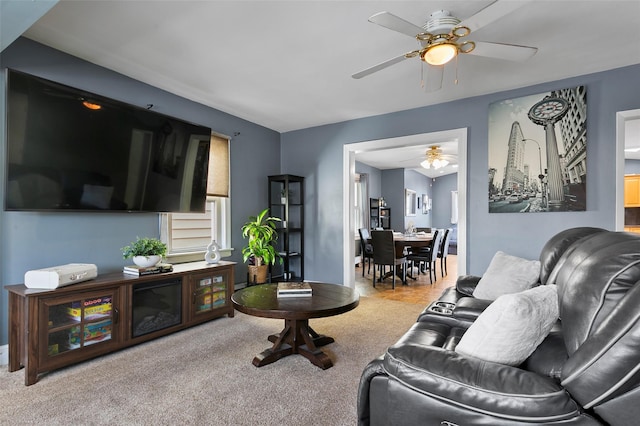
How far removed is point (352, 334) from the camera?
313 cm

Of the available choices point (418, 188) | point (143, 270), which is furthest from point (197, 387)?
point (418, 188)

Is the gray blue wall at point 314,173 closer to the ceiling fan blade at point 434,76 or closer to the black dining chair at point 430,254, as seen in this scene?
the ceiling fan blade at point 434,76

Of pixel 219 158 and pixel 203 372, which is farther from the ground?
pixel 219 158

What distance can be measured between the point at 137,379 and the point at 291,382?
1.11 m

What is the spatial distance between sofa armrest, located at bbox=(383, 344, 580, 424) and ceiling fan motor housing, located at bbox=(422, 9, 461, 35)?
1.97m

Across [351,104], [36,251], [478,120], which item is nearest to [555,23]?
[478,120]

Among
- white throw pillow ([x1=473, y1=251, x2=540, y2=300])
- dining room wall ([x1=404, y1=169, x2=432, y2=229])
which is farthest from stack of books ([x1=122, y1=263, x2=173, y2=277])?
dining room wall ([x1=404, y1=169, x2=432, y2=229])

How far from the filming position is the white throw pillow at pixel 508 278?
2.30 metres

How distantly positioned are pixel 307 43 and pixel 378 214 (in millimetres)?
6600

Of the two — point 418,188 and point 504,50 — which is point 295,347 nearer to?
point 504,50

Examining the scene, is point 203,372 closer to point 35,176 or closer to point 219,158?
point 35,176

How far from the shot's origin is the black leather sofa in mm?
898

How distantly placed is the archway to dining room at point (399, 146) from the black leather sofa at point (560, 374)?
2303 millimetres

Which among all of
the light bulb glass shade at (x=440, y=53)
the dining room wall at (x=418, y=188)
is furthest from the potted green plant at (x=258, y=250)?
the dining room wall at (x=418, y=188)
